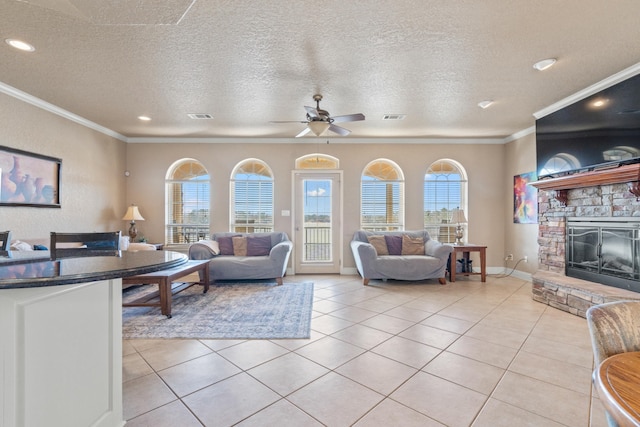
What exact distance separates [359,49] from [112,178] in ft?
16.2

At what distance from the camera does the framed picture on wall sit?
338 cm

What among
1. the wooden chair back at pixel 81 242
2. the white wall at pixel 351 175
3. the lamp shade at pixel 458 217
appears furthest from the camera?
the white wall at pixel 351 175

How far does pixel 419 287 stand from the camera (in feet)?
15.2

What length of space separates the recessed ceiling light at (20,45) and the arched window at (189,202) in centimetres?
323

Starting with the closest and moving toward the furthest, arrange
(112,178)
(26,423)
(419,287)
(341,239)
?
(26,423) → (419,287) → (112,178) → (341,239)

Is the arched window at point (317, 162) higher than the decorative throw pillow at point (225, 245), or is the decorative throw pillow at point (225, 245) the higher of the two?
the arched window at point (317, 162)

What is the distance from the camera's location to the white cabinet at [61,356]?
1035 millimetres

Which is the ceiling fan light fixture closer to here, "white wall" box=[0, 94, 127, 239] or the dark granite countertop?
the dark granite countertop

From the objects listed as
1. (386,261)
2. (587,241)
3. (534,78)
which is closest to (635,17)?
(534,78)

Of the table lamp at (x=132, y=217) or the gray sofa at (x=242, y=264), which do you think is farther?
the table lamp at (x=132, y=217)

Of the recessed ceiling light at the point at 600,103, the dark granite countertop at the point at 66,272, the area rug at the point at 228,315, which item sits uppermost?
the recessed ceiling light at the point at 600,103

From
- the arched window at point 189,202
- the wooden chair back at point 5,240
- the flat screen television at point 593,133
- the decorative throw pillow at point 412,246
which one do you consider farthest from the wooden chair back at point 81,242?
the flat screen television at point 593,133

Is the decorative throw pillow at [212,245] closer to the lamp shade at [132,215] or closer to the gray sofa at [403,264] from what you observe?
the lamp shade at [132,215]

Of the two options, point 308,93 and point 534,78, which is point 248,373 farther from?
point 534,78
